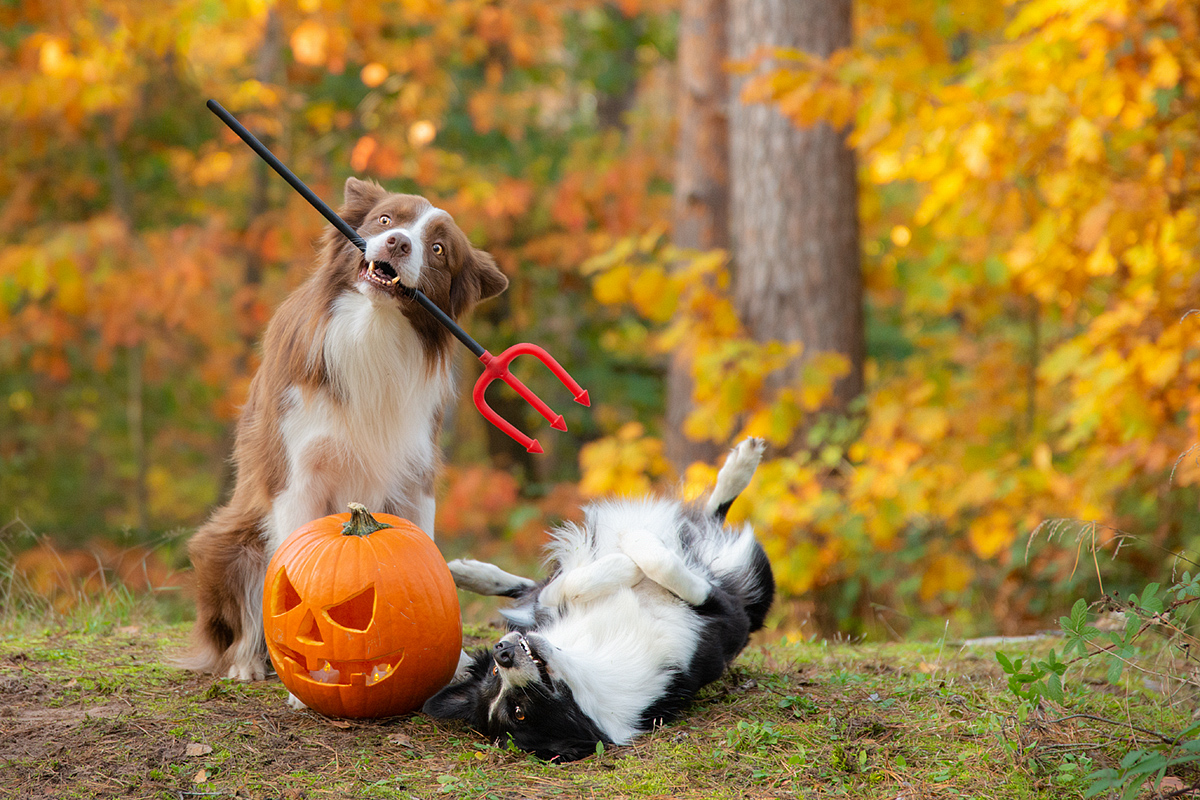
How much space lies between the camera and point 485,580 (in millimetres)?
3998

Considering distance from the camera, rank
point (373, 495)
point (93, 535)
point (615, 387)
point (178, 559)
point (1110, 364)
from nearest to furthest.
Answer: point (373, 495)
point (1110, 364)
point (178, 559)
point (93, 535)
point (615, 387)

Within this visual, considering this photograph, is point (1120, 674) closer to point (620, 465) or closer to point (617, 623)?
point (617, 623)

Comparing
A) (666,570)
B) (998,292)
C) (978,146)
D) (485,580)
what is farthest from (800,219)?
(666,570)

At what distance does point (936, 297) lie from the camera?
7867mm

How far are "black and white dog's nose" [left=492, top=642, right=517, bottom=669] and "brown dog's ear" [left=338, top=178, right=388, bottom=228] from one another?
5.27ft

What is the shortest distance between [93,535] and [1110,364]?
10074 mm

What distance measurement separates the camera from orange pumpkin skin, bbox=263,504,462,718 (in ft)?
10.0

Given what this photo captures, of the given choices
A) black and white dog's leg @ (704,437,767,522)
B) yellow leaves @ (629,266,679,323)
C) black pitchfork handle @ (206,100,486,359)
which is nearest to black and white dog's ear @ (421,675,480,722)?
black pitchfork handle @ (206,100,486,359)

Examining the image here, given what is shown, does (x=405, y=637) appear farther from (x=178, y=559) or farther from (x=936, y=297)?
(x=178, y=559)

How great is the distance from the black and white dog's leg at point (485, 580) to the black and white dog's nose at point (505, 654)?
97cm

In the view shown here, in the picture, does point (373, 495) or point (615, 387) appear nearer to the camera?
point (373, 495)

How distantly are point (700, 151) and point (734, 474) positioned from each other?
507 cm

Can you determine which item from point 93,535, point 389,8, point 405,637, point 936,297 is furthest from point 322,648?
point 389,8

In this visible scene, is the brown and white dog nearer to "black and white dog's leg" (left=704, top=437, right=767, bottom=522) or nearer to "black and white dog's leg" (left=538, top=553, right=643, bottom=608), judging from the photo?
"black and white dog's leg" (left=538, top=553, right=643, bottom=608)
